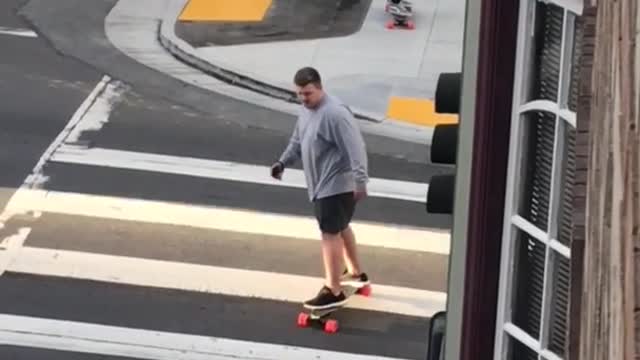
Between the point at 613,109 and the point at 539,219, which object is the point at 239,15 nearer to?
the point at 539,219

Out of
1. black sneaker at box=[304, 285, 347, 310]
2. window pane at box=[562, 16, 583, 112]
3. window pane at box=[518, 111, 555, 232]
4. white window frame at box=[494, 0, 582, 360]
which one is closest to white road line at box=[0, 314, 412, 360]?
black sneaker at box=[304, 285, 347, 310]

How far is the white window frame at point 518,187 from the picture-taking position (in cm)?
571

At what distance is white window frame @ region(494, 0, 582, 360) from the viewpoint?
18.7 feet

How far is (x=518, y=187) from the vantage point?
611 centimetres

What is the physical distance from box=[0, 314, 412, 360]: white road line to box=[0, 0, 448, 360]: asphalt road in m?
0.05

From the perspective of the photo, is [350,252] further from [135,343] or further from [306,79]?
[135,343]

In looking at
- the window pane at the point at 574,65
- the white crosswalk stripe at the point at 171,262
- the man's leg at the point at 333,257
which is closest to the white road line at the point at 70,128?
the white crosswalk stripe at the point at 171,262

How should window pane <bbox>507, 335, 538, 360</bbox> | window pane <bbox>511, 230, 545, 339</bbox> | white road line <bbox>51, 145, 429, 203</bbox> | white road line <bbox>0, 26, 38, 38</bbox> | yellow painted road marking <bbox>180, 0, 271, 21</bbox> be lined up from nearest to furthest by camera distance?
window pane <bbox>511, 230, 545, 339</bbox>, window pane <bbox>507, 335, 538, 360</bbox>, white road line <bbox>51, 145, 429, 203</bbox>, white road line <bbox>0, 26, 38, 38</bbox>, yellow painted road marking <bbox>180, 0, 271, 21</bbox>

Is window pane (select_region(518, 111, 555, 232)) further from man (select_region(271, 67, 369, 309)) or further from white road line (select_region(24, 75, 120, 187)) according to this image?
white road line (select_region(24, 75, 120, 187))

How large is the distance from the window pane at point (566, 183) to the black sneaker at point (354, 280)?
15.9ft

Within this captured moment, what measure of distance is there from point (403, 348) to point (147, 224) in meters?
2.88

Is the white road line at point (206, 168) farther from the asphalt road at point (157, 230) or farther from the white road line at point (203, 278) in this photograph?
the white road line at point (203, 278)

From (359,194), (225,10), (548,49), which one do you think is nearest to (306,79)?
(359,194)

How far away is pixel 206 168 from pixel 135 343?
353cm
